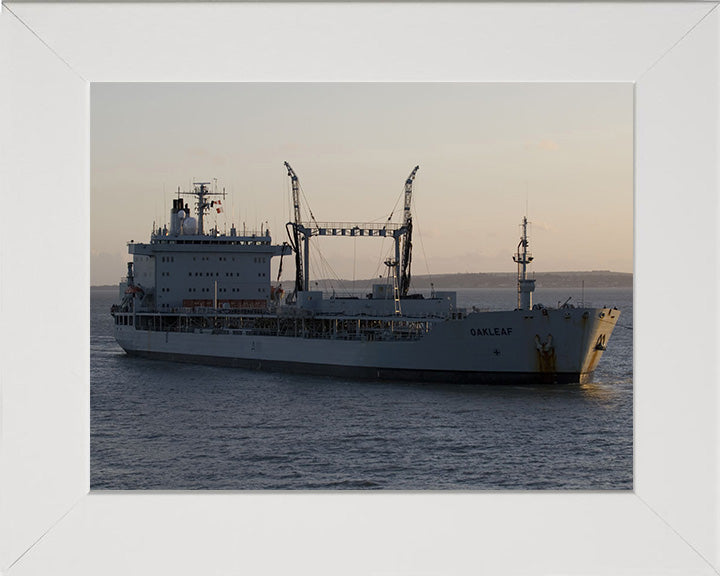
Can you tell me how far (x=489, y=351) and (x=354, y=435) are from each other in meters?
4.28

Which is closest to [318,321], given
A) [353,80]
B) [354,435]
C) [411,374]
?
[411,374]

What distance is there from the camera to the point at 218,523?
3965mm

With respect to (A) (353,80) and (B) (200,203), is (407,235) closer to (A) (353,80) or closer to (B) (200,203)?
(B) (200,203)

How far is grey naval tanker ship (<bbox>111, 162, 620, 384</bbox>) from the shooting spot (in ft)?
49.7

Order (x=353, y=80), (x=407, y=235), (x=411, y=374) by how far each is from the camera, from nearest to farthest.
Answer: (x=353, y=80) < (x=411, y=374) < (x=407, y=235)

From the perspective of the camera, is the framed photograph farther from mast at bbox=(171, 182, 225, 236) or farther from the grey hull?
mast at bbox=(171, 182, 225, 236)

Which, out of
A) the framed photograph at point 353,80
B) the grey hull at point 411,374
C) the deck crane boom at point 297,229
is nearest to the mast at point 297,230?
the deck crane boom at point 297,229

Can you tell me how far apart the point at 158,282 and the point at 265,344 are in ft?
16.8

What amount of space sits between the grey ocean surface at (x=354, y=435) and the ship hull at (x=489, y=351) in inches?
12.3

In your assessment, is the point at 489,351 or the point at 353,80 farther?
the point at 489,351

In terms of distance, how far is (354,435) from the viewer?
11.7 m

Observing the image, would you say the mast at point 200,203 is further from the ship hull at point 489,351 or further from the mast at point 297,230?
the ship hull at point 489,351
